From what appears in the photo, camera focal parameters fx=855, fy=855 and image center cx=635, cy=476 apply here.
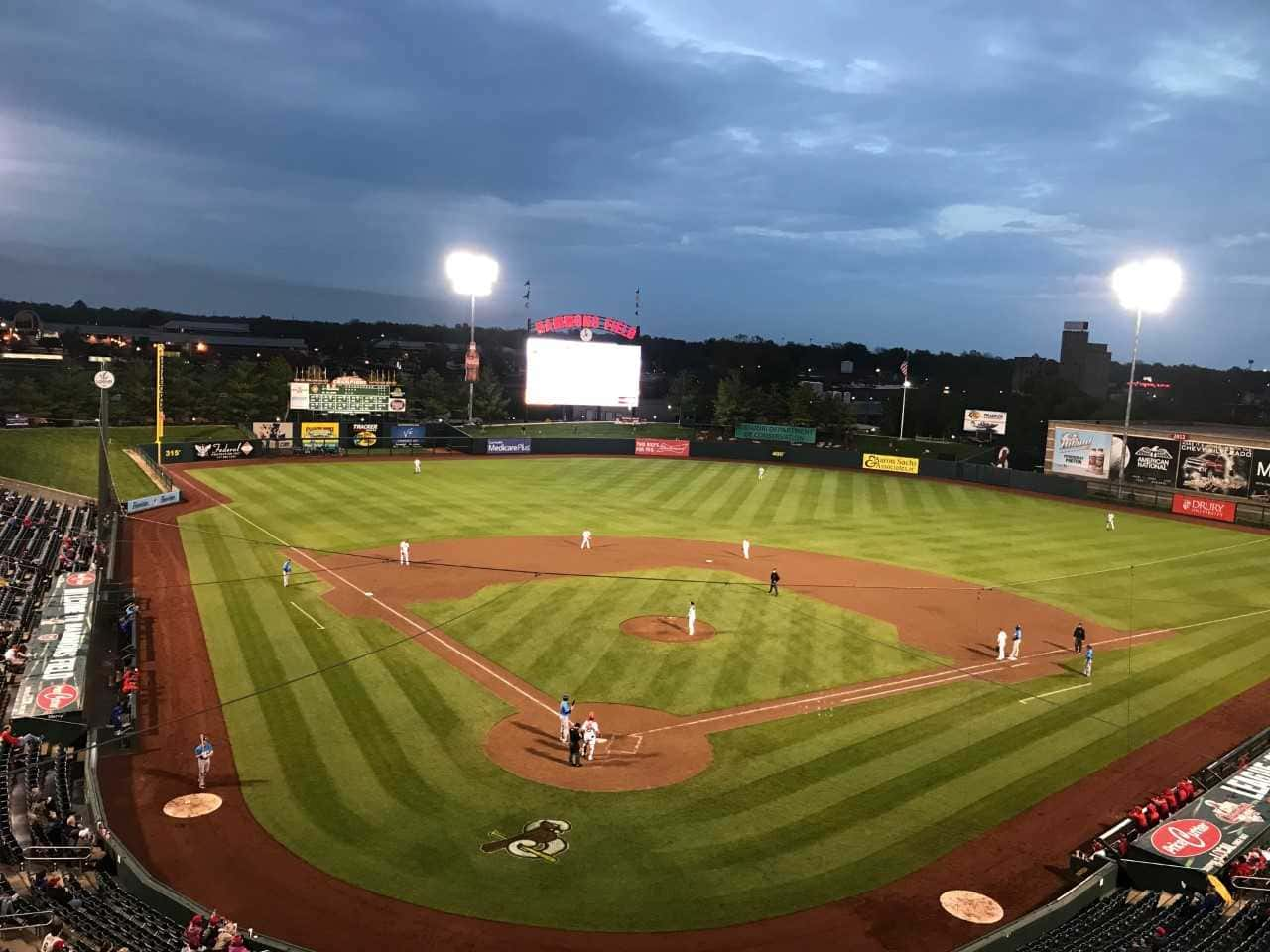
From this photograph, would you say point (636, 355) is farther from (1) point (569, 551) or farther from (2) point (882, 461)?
(1) point (569, 551)

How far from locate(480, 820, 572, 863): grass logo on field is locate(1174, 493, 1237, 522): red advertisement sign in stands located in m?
53.8

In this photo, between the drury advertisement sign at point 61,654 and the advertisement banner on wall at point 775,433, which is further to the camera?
the advertisement banner on wall at point 775,433

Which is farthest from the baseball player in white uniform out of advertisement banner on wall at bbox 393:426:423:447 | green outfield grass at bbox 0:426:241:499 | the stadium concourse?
advertisement banner on wall at bbox 393:426:423:447

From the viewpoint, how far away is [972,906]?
15.2 m

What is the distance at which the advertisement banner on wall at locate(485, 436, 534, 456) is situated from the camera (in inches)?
3029

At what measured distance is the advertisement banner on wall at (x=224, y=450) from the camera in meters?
66.4

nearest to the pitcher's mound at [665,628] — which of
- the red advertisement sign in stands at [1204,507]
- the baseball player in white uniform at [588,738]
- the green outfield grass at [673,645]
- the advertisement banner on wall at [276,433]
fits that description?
the green outfield grass at [673,645]

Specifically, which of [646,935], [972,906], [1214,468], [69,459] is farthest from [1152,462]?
[69,459]

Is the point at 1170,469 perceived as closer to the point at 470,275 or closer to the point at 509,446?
the point at 509,446

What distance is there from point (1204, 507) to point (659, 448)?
4276 centimetres

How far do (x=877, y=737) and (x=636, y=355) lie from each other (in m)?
62.5

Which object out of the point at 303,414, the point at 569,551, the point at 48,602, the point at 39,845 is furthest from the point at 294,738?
the point at 303,414

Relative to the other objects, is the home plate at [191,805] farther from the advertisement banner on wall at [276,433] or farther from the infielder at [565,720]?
the advertisement banner on wall at [276,433]

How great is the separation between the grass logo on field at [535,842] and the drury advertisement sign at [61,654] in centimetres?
1121
